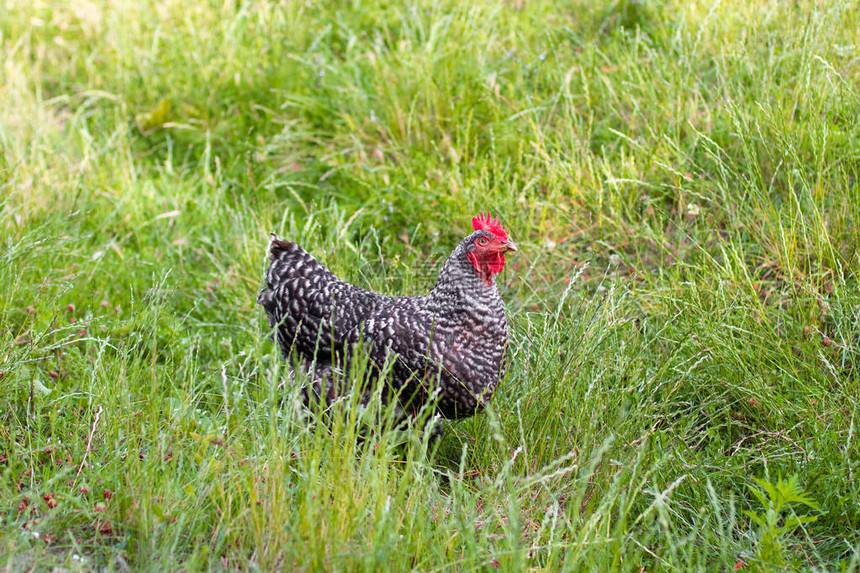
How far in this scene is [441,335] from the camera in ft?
11.0

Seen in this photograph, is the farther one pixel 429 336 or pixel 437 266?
pixel 437 266

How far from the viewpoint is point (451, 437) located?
12.0 feet

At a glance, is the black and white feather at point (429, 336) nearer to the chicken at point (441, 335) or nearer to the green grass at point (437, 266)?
the chicken at point (441, 335)

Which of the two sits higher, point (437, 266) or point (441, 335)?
point (441, 335)

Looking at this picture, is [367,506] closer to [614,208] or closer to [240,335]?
[240,335]

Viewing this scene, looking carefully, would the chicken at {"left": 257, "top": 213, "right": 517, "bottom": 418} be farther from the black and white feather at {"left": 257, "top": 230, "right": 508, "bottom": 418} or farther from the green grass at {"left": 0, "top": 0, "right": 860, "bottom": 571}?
the green grass at {"left": 0, "top": 0, "right": 860, "bottom": 571}

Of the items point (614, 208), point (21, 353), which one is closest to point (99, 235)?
point (21, 353)

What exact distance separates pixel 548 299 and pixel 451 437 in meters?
1.02

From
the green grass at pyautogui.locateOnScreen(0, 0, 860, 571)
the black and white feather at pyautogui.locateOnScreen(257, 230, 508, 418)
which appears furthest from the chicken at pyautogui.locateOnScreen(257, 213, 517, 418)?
the green grass at pyautogui.locateOnScreen(0, 0, 860, 571)

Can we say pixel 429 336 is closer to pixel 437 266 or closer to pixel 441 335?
pixel 441 335

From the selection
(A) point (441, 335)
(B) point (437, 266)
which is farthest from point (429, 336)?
(B) point (437, 266)

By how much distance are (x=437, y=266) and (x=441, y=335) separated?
4.17 ft

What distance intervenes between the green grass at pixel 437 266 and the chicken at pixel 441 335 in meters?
0.21

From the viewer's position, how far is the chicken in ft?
10.9
